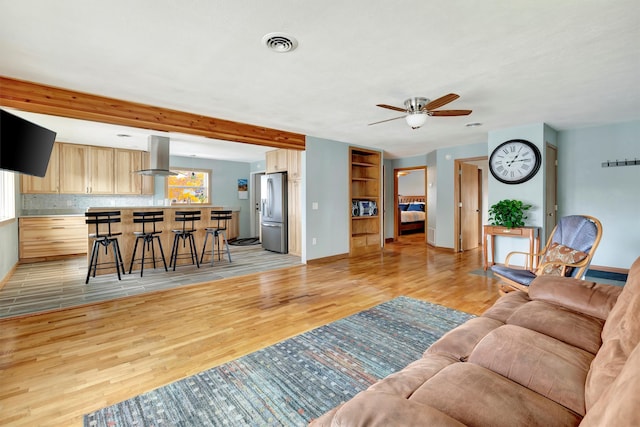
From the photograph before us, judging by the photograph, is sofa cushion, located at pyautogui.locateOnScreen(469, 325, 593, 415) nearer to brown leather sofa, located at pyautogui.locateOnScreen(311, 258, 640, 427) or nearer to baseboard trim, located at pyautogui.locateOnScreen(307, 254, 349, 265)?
brown leather sofa, located at pyautogui.locateOnScreen(311, 258, 640, 427)

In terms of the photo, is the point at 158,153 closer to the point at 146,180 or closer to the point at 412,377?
the point at 146,180

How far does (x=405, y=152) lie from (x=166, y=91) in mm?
5665

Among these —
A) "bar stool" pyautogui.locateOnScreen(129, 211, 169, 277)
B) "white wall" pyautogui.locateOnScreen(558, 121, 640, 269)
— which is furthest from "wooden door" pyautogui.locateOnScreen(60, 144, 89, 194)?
"white wall" pyautogui.locateOnScreen(558, 121, 640, 269)

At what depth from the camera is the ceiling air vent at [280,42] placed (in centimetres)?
225

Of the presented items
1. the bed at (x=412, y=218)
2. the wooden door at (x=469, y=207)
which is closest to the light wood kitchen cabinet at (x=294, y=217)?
the wooden door at (x=469, y=207)

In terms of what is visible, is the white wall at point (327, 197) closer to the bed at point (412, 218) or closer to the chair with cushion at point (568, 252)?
the chair with cushion at point (568, 252)

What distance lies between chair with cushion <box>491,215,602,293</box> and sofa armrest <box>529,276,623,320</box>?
0.81 m

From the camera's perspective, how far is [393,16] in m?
2.02

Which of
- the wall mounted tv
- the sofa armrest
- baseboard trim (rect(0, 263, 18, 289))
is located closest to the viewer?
the sofa armrest

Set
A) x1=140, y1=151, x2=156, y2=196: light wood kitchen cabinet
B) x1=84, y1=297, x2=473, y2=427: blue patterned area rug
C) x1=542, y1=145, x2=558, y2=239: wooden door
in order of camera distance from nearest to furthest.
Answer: x1=84, y1=297, x2=473, y2=427: blue patterned area rug < x1=542, y1=145, x2=558, y2=239: wooden door < x1=140, y1=151, x2=156, y2=196: light wood kitchen cabinet

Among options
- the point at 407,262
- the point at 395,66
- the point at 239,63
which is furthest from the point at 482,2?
the point at 407,262

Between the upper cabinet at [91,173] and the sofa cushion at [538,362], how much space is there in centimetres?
777

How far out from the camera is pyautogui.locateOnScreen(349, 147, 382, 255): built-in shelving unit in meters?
6.64

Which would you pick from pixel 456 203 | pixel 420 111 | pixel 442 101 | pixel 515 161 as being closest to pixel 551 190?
pixel 515 161
